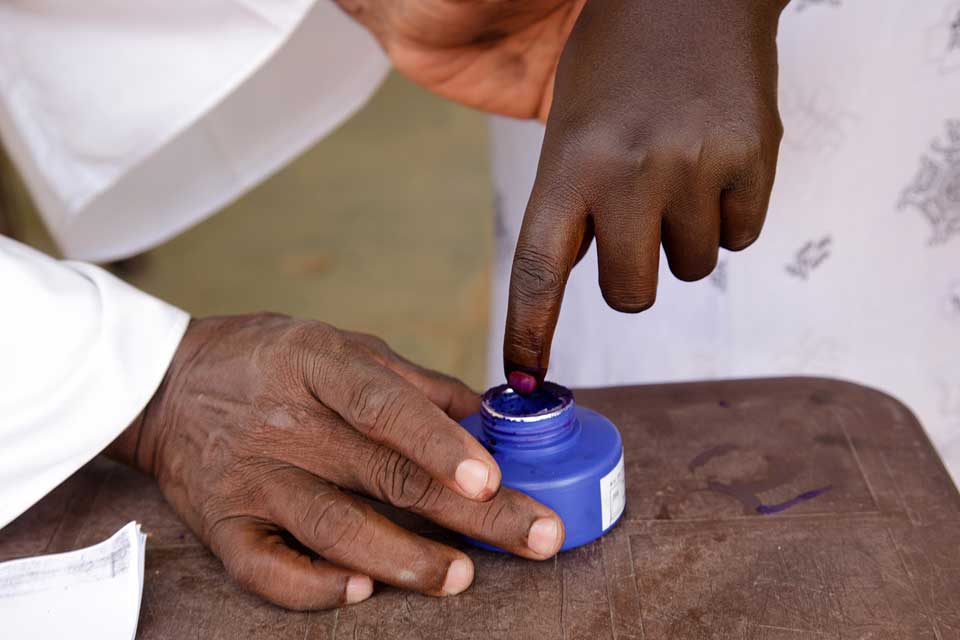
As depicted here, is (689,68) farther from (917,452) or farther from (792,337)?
(792,337)

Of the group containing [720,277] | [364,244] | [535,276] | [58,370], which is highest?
[535,276]

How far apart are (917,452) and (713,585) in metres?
0.26

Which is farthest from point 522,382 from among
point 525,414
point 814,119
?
point 814,119

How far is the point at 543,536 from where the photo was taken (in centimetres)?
72

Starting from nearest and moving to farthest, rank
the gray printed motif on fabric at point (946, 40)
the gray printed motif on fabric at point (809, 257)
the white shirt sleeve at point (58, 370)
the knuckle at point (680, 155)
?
the knuckle at point (680, 155) < the white shirt sleeve at point (58, 370) < the gray printed motif on fabric at point (946, 40) < the gray printed motif on fabric at point (809, 257)

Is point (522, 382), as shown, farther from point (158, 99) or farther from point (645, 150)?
point (158, 99)

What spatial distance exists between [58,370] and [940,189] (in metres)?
0.83

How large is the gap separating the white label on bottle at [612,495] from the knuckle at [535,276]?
0.15 m

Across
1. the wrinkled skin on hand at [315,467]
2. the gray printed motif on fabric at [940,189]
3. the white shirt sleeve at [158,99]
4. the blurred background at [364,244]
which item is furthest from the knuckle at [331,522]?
the blurred background at [364,244]

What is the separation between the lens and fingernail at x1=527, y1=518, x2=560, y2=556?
0.72 meters

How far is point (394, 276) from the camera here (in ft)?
8.89

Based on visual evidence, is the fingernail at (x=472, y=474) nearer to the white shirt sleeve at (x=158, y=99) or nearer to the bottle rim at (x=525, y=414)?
the bottle rim at (x=525, y=414)

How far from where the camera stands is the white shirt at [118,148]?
792 mm

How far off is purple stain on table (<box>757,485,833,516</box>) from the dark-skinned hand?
0.20 m
